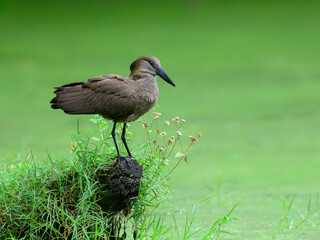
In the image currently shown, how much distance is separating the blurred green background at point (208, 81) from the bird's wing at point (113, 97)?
0.81 m

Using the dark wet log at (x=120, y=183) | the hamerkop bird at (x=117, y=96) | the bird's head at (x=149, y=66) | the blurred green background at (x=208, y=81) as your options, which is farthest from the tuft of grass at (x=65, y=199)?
the blurred green background at (x=208, y=81)

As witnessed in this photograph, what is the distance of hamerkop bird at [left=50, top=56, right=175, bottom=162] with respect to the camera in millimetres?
2100

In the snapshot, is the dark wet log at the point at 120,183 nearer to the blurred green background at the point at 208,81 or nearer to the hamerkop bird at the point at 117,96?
the hamerkop bird at the point at 117,96

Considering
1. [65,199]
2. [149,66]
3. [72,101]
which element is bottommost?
[65,199]

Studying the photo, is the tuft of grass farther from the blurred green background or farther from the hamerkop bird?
the blurred green background

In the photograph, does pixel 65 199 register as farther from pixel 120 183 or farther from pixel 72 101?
pixel 72 101

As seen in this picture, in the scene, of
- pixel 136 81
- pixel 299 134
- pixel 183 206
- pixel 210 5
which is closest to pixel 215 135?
pixel 299 134

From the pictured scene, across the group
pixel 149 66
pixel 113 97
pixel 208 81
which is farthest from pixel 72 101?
pixel 208 81

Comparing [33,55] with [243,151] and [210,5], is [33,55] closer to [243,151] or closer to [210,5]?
[210,5]

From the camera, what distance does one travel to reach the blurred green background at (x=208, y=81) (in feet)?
11.2

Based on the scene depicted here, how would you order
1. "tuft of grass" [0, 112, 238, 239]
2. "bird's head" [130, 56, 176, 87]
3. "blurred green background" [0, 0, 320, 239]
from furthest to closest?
"blurred green background" [0, 0, 320, 239] < "bird's head" [130, 56, 176, 87] < "tuft of grass" [0, 112, 238, 239]

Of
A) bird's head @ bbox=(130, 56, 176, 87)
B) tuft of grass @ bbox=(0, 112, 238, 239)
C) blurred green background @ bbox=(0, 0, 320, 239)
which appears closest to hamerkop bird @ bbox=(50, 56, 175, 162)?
bird's head @ bbox=(130, 56, 176, 87)

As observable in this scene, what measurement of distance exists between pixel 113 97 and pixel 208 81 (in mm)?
3060

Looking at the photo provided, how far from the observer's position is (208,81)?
511 cm
